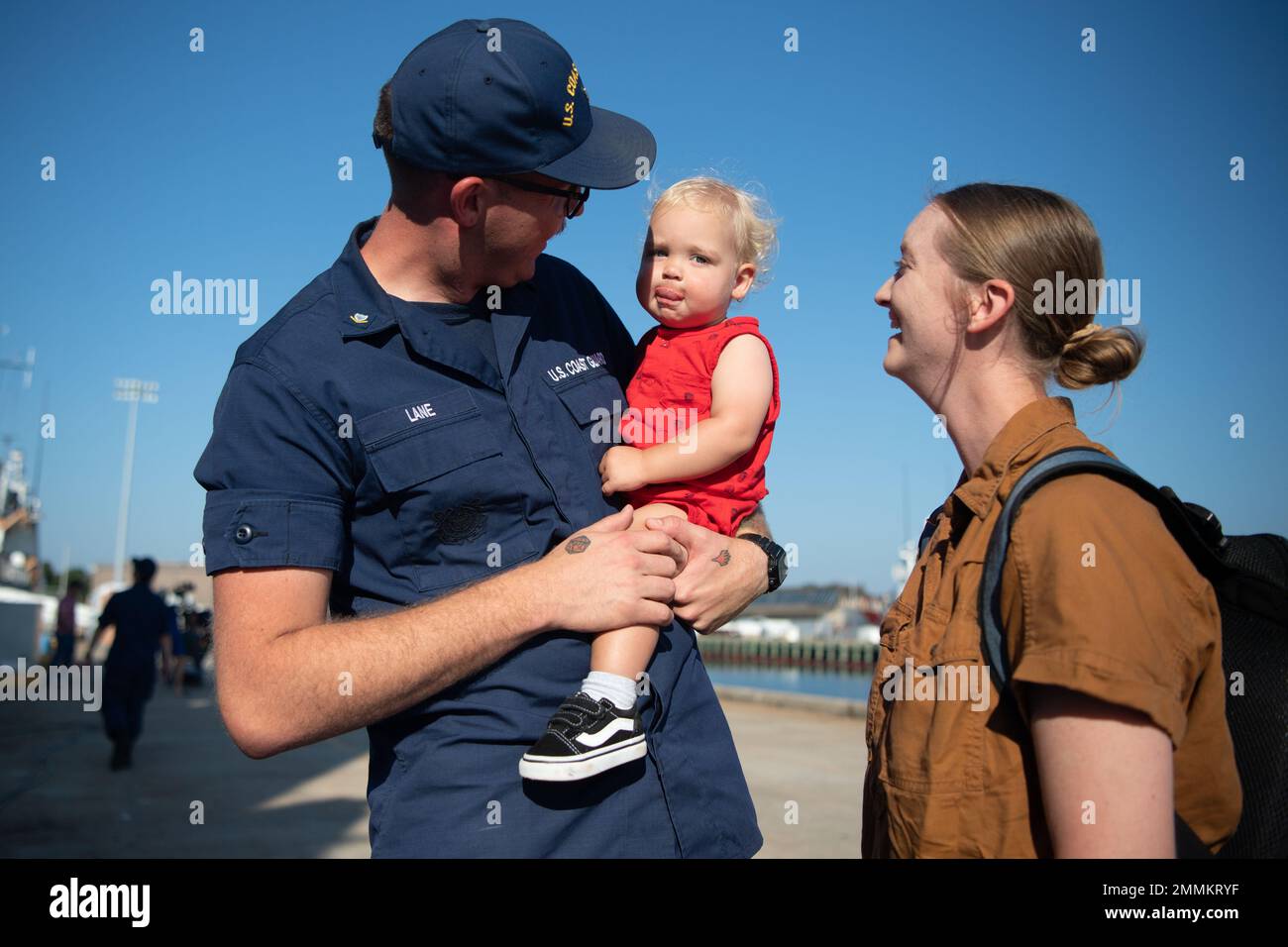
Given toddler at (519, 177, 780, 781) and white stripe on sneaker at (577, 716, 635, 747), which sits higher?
toddler at (519, 177, 780, 781)

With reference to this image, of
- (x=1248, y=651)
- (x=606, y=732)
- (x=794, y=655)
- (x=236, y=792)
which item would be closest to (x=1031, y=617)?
(x=1248, y=651)

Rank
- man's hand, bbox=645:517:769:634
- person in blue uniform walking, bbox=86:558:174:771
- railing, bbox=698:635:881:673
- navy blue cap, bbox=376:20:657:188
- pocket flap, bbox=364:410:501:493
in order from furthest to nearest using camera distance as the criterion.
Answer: railing, bbox=698:635:881:673 < person in blue uniform walking, bbox=86:558:174:771 < man's hand, bbox=645:517:769:634 < navy blue cap, bbox=376:20:657:188 < pocket flap, bbox=364:410:501:493

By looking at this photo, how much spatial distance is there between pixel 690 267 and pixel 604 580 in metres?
1.19

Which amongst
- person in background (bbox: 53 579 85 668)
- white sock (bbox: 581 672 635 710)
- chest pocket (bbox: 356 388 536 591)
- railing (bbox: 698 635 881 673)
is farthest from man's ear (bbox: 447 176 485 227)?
railing (bbox: 698 635 881 673)

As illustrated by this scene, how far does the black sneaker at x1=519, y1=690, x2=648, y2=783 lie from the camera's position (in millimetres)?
2100

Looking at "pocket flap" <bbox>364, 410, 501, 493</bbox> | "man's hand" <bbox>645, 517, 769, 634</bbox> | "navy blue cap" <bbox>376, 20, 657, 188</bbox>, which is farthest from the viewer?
"man's hand" <bbox>645, 517, 769, 634</bbox>

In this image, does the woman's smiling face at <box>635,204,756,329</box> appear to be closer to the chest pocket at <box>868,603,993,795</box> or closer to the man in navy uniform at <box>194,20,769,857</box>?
the man in navy uniform at <box>194,20,769,857</box>

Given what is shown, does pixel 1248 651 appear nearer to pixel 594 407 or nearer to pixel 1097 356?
pixel 1097 356

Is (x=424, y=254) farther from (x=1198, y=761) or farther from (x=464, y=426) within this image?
(x=1198, y=761)

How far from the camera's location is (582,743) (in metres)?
2.11

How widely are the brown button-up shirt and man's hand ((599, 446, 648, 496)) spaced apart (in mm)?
856

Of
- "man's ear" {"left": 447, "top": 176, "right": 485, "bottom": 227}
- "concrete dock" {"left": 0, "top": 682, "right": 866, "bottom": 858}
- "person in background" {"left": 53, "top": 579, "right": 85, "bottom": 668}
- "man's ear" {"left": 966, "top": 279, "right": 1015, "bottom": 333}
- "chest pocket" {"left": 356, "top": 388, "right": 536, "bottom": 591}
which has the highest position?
"man's ear" {"left": 447, "top": 176, "right": 485, "bottom": 227}

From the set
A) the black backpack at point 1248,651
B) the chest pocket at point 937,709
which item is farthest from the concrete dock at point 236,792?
the black backpack at point 1248,651

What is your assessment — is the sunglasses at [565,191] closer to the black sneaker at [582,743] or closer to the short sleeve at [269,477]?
the short sleeve at [269,477]
